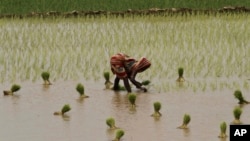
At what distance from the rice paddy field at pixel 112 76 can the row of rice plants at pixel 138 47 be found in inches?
0.5

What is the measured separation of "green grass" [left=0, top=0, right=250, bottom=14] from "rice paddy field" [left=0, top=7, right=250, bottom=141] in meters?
1.22

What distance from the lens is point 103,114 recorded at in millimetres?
9086

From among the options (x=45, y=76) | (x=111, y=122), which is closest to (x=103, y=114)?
(x=111, y=122)

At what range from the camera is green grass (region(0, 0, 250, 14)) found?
19344mm

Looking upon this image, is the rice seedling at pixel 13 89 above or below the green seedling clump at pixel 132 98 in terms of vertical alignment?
above

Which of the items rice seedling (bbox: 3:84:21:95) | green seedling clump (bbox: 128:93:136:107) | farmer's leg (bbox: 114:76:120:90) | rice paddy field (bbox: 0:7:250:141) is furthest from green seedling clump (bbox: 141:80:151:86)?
rice seedling (bbox: 3:84:21:95)

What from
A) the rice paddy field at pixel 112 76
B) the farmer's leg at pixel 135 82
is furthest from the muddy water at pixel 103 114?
the farmer's leg at pixel 135 82

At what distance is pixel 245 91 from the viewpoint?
10406mm

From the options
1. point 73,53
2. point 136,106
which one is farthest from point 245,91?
point 73,53

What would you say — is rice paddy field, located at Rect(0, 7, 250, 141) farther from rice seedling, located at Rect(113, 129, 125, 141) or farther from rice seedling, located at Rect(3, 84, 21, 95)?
rice seedling, located at Rect(113, 129, 125, 141)

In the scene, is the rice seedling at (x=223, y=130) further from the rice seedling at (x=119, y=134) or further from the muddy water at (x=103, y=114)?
the rice seedling at (x=119, y=134)

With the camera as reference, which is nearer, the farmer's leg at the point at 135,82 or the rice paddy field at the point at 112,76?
the rice paddy field at the point at 112,76

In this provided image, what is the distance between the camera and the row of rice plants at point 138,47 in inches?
456

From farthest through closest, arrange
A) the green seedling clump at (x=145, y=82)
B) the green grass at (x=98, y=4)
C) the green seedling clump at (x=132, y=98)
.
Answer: the green grass at (x=98, y=4) → the green seedling clump at (x=145, y=82) → the green seedling clump at (x=132, y=98)
